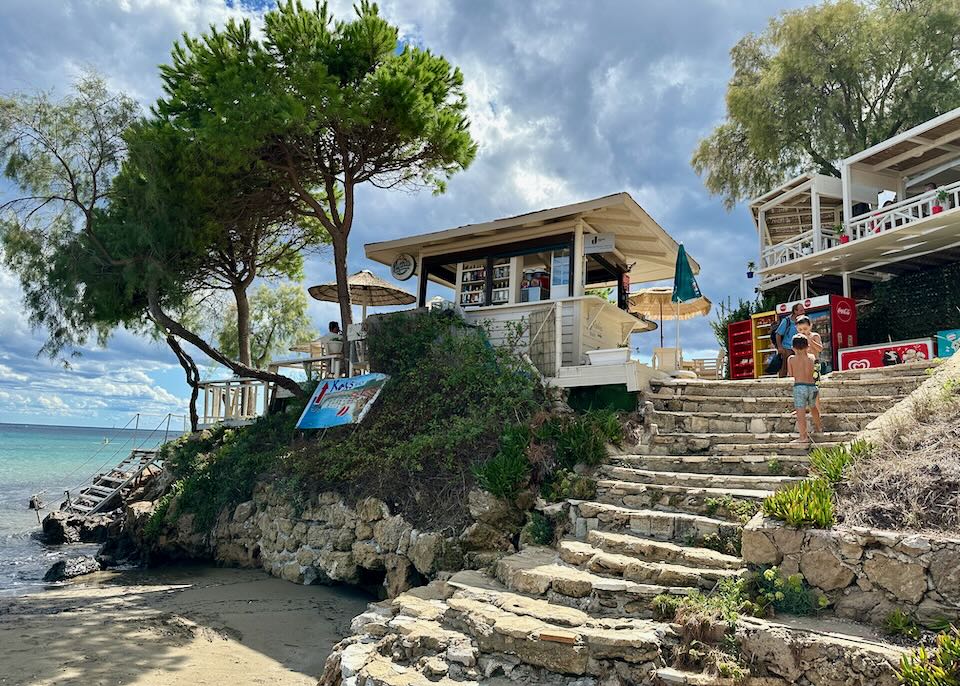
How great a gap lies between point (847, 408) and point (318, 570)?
27.5 ft

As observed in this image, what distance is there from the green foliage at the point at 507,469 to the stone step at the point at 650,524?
41.6 inches

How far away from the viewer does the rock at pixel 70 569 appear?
12.4 metres

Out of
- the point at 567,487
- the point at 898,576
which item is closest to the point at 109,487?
the point at 567,487

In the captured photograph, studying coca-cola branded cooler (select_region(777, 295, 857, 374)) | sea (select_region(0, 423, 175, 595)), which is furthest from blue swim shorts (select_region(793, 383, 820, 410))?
sea (select_region(0, 423, 175, 595))

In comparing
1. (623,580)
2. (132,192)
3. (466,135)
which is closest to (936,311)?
(466,135)

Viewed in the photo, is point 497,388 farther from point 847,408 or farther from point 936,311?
point 936,311

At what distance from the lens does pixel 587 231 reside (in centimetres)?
1246

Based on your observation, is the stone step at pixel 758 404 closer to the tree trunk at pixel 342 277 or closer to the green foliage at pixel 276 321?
the tree trunk at pixel 342 277

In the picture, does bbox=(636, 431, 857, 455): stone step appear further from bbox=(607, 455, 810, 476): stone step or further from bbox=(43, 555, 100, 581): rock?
bbox=(43, 555, 100, 581): rock

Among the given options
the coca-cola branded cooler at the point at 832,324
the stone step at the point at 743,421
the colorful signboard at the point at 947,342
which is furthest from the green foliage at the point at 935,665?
the coca-cola branded cooler at the point at 832,324

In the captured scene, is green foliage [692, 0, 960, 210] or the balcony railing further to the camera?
green foliage [692, 0, 960, 210]

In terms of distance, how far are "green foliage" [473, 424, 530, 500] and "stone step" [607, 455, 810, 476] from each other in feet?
3.93

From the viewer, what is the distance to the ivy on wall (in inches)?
552

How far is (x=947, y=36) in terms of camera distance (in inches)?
746
